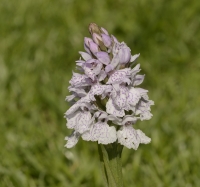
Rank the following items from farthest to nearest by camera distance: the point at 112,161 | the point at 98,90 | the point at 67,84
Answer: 1. the point at 67,84
2. the point at 112,161
3. the point at 98,90

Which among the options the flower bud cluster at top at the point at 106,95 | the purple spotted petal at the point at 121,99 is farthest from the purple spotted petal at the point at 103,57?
the purple spotted petal at the point at 121,99

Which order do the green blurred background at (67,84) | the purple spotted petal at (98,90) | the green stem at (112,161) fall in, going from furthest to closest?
the green blurred background at (67,84) → the green stem at (112,161) → the purple spotted petal at (98,90)

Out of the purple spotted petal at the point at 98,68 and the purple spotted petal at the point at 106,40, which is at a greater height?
the purple spotted petal at the point at 106,40

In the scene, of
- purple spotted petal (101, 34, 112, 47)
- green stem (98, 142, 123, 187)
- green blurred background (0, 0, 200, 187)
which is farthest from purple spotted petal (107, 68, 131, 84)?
green blurred background (0, 0, 200, 187)

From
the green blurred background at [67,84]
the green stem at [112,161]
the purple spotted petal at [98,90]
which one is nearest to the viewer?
the purple spotted petal at [98,90]

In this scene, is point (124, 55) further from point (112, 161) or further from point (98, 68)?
point (112, 161)

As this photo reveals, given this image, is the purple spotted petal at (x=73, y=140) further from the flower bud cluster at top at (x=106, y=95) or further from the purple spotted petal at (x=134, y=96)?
the purple spotted petal at (x=134, y=96)

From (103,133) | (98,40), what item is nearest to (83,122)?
(103,133)

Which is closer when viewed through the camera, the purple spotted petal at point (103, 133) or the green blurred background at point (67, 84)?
the purple spotted petal at point (103, 133)

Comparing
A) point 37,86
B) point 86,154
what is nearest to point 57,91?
point 37,86
